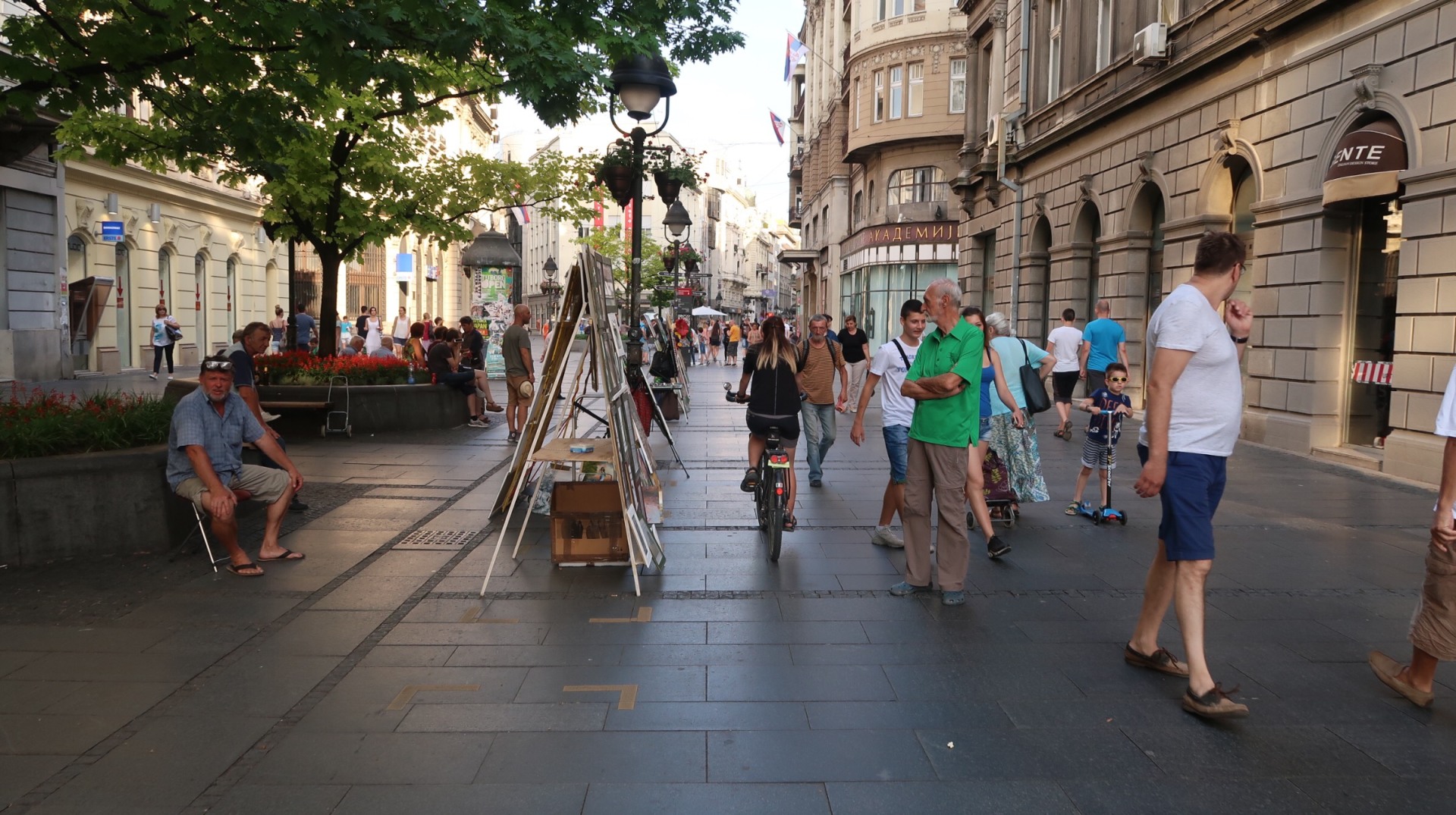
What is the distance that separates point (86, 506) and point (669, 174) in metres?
9.11

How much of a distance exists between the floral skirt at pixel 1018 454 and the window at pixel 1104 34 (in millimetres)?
14364

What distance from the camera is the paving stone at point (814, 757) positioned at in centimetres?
408

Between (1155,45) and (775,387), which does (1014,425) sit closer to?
(775,387)

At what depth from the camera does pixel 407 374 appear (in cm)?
1634

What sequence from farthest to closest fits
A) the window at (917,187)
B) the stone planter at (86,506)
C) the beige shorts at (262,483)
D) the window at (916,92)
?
1. the window at (917,187)
2. the window at (916,92)
3. the beige shorts at (262,483)
4. the stone planter at (86,506)

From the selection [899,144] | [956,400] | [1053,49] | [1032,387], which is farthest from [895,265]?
[956,400]

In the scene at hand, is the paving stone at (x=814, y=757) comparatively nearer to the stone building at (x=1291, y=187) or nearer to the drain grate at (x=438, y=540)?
the drain grate at (x=438, y=540)

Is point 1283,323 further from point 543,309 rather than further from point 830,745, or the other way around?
point 543,309

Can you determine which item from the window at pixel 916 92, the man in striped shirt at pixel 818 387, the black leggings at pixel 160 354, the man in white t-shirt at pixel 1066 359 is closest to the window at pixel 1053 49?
the man in white t-shirt at pixel 1066 359

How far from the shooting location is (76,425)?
25.5 feet

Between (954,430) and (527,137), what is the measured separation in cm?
12307

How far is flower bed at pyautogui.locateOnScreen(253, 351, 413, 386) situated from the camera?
1488cm

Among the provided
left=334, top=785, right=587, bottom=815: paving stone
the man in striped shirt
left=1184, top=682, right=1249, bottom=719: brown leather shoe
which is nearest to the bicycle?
the man in striped shirt

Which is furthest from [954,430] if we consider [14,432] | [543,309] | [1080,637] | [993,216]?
[543,309]
